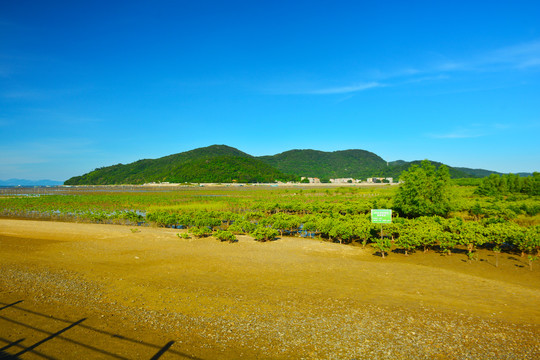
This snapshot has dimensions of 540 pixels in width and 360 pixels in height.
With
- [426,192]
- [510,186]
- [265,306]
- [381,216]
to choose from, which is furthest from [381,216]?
[510,186]

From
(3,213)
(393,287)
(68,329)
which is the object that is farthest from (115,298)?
(3,213)

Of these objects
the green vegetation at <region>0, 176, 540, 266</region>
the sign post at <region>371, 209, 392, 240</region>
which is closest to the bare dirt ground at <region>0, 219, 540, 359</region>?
the green vegetation at <region>0, 176, 540, 266</region>

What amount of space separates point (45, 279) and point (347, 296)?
13302 mm

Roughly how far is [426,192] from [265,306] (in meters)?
25.0

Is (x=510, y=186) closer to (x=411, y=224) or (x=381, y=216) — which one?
(x=411, y=224)

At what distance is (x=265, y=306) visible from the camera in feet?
33.1

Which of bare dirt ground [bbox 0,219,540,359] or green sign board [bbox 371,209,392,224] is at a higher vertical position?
green sign board [bbox 371,209,392,224]

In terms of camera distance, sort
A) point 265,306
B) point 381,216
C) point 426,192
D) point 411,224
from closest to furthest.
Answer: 1. point 265,306
2. point 381,216
3. point 411,224
4. point 426,192

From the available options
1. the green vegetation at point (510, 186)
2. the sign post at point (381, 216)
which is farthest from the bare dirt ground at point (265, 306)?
the green vegetation at point (510, 186)

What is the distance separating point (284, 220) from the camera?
25.6 metres

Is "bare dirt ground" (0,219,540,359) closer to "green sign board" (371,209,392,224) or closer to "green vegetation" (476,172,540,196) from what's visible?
"green sign board" (371,209,392,224)

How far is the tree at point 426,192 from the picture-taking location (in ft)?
92.6

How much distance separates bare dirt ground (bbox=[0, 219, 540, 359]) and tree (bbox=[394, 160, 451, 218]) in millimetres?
11191

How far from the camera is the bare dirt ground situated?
7.46 metres
